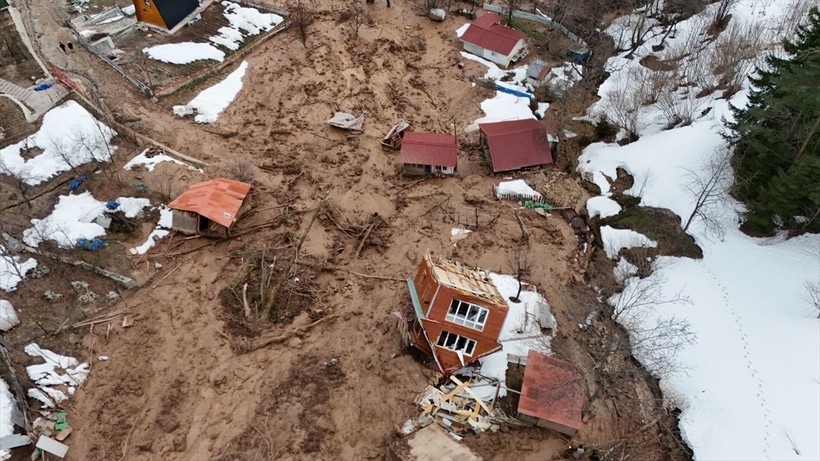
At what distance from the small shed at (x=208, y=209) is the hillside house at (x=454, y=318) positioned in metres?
10.2

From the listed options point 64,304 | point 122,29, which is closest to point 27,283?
point 64,304

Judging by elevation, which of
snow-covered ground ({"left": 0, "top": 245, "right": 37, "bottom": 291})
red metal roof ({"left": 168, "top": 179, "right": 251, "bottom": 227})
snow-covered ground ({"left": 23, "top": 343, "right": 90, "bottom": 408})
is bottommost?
snow-covered ground ({"left": 23, "top": 343, "right": 90, "bottom": 408})

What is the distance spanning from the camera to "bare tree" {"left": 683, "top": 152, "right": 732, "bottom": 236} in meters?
24.3

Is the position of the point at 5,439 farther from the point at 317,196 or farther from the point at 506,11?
the point at 506,11

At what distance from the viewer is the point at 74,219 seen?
23.5 meters

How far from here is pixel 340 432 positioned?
18.2 meters

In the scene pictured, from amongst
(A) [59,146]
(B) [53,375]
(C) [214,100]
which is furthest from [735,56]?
(A) [59,146]

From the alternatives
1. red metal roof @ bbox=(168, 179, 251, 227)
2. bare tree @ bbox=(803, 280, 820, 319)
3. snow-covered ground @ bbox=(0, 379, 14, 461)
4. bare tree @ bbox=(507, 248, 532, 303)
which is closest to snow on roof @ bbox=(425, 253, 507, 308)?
bare tree @ bbox=(507, 248, 532, 303)

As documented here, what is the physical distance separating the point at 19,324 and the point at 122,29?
24636 millimetres

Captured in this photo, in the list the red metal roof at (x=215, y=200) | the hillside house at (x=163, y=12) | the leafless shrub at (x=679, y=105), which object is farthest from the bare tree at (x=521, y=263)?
the hillside house at (x=163, y=12)

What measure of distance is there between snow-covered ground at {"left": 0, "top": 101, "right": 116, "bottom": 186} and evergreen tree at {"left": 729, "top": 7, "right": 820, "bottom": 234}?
3220 centimetres

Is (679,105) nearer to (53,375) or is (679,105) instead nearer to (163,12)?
(53,375)

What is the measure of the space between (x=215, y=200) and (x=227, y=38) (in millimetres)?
18564

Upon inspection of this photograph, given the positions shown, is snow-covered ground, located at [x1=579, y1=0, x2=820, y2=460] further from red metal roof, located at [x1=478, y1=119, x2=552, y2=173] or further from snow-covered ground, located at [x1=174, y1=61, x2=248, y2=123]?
snow-covered ground, located at [x1=174, y1=61, x2=248, y2=123]
